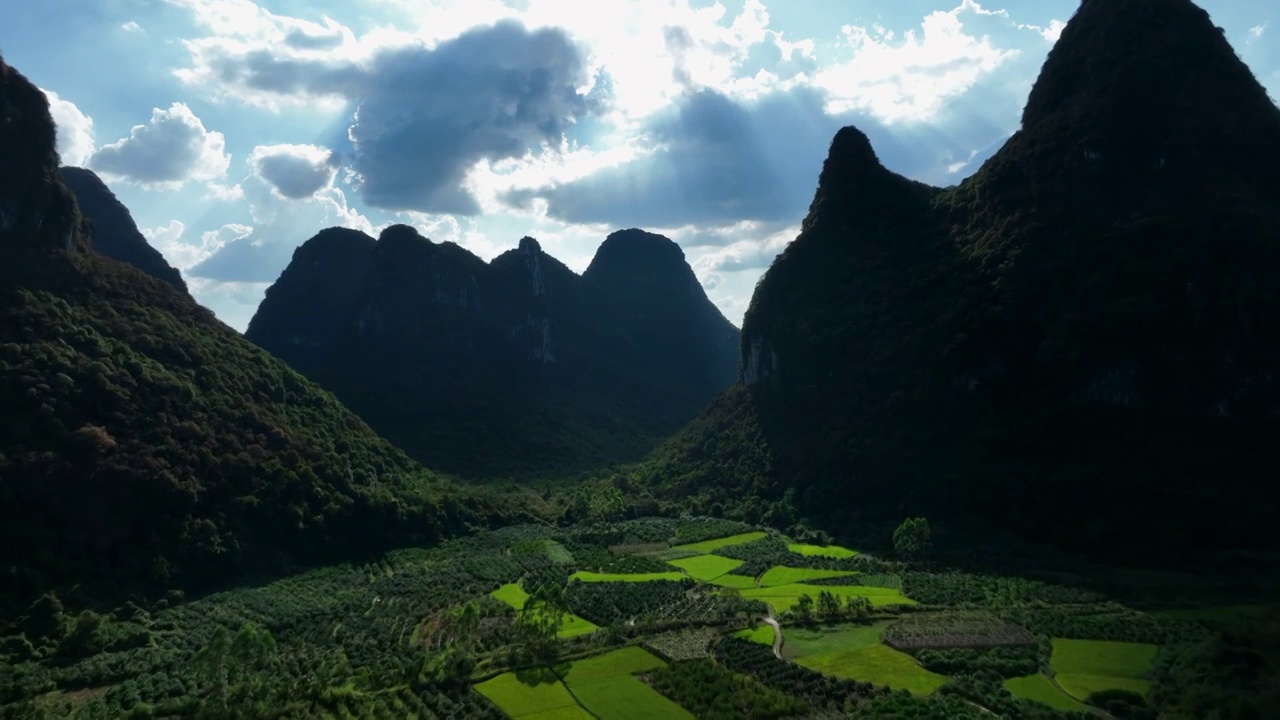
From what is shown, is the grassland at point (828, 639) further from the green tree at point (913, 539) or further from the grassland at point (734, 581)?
the green tree at point (913, 539)

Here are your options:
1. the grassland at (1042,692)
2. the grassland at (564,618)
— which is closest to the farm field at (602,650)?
the grassland at (1042,692)

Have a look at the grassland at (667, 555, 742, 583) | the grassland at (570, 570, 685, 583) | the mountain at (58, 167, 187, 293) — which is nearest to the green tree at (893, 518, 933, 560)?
the grassland at (667, 555, 742, 583)

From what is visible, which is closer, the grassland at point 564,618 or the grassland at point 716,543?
the grassland at point 564,618

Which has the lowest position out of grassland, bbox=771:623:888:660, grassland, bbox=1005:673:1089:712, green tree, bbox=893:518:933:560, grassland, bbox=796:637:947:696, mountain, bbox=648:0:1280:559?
grassland, bbox=771:623:888:660

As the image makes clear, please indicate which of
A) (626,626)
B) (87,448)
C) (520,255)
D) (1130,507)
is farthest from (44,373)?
(520,255)

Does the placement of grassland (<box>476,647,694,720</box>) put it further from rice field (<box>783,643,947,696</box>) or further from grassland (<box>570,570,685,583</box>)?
grassland (<box>570,570,685,583</box>)

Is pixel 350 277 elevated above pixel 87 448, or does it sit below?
above

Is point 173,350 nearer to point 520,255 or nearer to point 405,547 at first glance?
point 405,547
